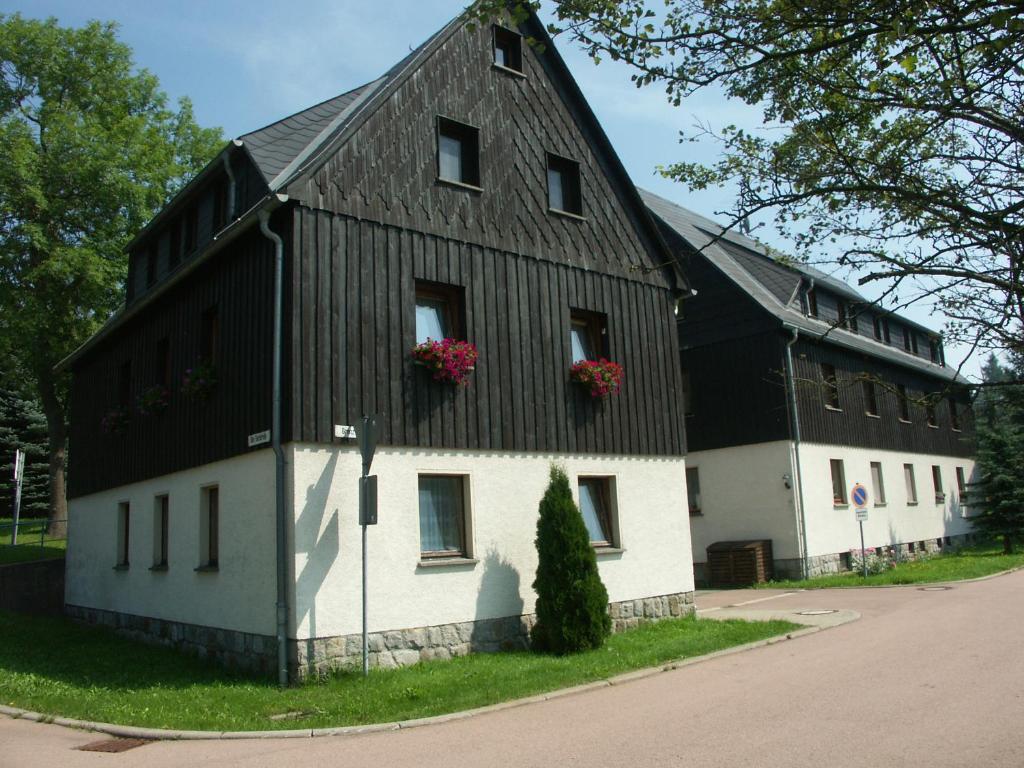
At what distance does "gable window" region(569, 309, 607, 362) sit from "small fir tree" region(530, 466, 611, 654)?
3456 mm

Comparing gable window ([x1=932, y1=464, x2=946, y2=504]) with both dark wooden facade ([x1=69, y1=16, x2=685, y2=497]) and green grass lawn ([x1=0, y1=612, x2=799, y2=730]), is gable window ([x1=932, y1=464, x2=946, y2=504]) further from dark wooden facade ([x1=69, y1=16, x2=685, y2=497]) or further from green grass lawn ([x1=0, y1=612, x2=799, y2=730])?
green grass lawn ([x1=0, y1=612, x2=799, y2=730])

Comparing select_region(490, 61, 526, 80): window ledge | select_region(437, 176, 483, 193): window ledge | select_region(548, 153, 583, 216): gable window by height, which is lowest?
select_region(437, 176, 483, 193): window ledge

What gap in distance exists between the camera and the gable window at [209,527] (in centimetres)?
1309

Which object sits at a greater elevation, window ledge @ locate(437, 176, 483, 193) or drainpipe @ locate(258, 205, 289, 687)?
window ledge @ locate(437, 176, 483, 193)

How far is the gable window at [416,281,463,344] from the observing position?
12984 mm

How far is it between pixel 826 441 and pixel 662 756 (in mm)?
19592

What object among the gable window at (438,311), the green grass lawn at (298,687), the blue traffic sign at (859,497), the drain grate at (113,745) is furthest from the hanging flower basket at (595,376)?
the blue traffic sign at (859,497)

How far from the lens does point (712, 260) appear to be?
25453mm

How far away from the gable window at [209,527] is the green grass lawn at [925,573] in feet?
44.8

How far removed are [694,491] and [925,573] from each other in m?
6.09

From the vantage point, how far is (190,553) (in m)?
13.4

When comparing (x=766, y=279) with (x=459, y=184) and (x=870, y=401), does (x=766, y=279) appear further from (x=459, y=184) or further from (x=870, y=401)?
(x=459, y=184)

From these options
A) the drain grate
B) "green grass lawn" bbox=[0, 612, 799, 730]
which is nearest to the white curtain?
"green grass lawn" bbox=[0, 612, 799, 730]

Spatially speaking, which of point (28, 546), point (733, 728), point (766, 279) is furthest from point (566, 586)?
→ point (28, 546)
